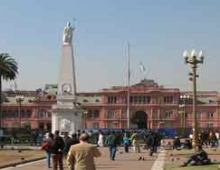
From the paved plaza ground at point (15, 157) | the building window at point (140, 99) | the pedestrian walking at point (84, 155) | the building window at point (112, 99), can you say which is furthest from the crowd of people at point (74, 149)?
the building window at point (112, 99)

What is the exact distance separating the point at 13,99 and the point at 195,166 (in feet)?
464

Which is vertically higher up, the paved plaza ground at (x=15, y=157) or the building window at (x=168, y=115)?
the building window at (x=168, y=115)

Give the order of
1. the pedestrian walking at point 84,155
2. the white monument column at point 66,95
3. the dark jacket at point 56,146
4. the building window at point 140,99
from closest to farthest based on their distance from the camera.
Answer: the pedestrian walking at point 84,155 → the dark jacket at point 56,146 → the white monument column at point 66,95 → the building window at point 140,99

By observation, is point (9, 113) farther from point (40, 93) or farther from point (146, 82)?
point (146, 82)

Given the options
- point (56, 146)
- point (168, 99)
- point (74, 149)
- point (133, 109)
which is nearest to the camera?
point (74, 149)

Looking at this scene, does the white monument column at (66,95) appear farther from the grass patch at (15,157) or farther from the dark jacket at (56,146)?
the dark jacket at (56,146)

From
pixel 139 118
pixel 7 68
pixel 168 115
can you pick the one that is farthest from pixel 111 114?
pixel 7 68

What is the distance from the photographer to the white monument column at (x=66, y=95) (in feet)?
204

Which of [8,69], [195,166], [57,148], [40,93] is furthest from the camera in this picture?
[40,93]

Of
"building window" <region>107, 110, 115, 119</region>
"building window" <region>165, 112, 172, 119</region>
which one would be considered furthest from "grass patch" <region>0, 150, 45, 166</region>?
"building window" <region>107, 110, 115, 119</region>

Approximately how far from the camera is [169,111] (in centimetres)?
15475

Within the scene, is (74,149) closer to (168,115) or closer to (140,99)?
(168,115)

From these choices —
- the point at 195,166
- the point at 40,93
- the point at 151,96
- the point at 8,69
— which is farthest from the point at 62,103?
the point at 40,93

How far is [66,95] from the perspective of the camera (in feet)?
208
